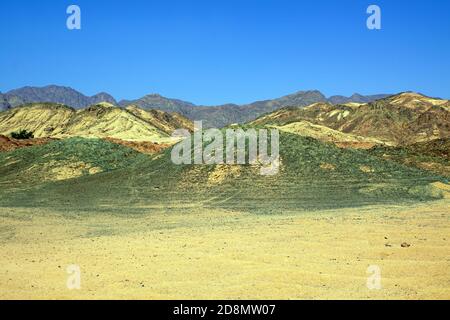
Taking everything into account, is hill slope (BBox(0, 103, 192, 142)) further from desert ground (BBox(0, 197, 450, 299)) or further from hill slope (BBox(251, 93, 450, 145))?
desert ground (BBox(0, 197, 450, 299))

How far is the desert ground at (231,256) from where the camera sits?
8953 millimetres

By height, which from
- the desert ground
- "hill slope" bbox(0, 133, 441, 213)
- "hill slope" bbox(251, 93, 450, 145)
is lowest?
the desert ground

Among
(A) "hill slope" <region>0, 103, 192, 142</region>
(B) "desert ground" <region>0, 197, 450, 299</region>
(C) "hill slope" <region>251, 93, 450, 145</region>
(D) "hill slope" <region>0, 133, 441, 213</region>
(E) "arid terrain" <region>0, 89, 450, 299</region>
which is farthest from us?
(A) "hill slope" <region>0, 103, 192, 142</region>

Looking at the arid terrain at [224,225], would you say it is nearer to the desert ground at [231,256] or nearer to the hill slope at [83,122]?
the desert ground at [231,256]

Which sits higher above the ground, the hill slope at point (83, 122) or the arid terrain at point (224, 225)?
the hill slope at point (83, 122)

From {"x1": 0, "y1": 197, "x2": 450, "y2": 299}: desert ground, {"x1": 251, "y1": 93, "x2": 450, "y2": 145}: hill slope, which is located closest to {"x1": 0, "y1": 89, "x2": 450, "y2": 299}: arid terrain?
{"x1": 0, "y1": 197, "x2": 450, "y2": 299}: desert ground

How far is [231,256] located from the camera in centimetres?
1164

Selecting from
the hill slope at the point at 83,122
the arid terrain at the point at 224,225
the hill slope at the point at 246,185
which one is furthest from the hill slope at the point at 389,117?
the hill slope at the point at 246,185

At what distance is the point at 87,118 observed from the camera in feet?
359

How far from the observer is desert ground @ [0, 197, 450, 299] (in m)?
8.95

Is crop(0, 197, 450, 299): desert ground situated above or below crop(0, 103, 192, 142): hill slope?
below

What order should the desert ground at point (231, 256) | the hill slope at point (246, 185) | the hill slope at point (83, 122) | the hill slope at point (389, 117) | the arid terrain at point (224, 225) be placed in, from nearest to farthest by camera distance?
the desert ground at point (231, 256) < the arid terrain at point (224, 225) < the hill slope at point (246, 185) < the hill slope at point (389, 117) < the hill slope at point (83, 122)

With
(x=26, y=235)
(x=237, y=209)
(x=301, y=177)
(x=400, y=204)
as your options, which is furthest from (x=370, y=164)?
(x=26, y=235)
